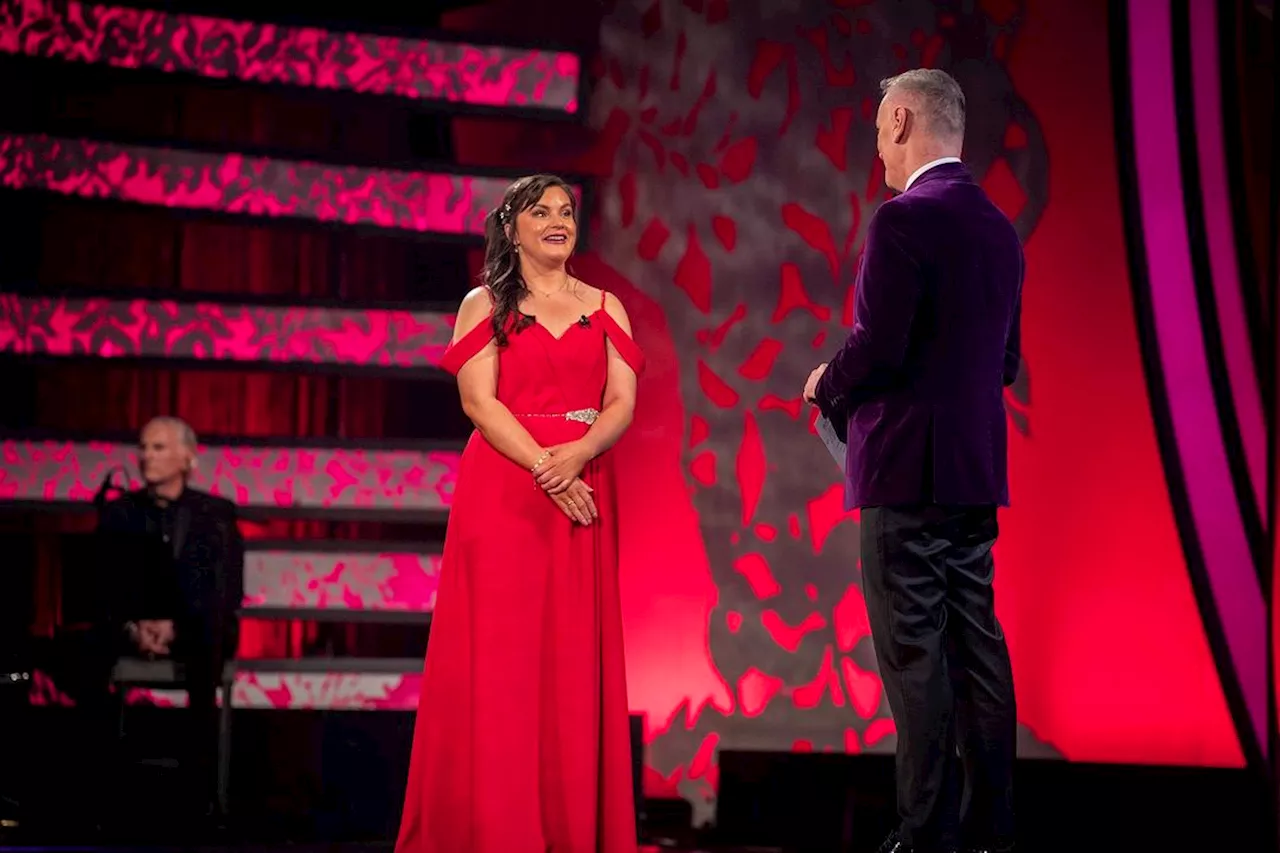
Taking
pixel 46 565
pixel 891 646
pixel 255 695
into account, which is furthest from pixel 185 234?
pixel 891 646

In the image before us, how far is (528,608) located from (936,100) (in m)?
1.33

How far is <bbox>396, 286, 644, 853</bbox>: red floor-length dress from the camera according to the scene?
2781 millimetres

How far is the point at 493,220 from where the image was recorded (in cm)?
295

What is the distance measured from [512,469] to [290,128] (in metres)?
1.93

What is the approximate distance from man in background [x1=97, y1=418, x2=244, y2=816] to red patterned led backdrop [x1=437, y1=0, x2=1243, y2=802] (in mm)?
1234

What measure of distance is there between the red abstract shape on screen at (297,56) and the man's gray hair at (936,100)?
69.8 inches

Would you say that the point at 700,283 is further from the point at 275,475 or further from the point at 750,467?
the point at 275,475

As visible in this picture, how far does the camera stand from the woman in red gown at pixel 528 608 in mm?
2781

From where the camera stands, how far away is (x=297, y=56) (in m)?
4.19

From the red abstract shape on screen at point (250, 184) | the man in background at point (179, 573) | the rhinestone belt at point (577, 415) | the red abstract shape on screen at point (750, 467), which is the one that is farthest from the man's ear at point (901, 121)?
the man in background at point (179, 573)

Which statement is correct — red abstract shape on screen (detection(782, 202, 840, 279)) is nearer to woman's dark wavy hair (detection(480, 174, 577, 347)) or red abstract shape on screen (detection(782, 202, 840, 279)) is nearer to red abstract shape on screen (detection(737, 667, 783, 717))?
red abstract shape on screen (detection(737, 667, 783, 717))

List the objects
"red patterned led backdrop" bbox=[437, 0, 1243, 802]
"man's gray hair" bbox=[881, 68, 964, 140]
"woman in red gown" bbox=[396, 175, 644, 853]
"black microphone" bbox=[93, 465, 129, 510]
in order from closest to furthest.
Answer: "man's gray hair" bbox=[881, 68, 964, 140] < "woman in red gown" bbox=[396, 175, 644, 853] < "black microphone" bbox=[93, 465, 129, 510] < "red patterned led backdrop" bbox=[437, 0, 1243, 802]

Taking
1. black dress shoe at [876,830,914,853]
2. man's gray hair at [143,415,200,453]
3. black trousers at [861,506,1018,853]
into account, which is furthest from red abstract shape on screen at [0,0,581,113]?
black dress shoe at [876,830,914,853]

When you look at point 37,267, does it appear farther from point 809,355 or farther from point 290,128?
point 809,355
